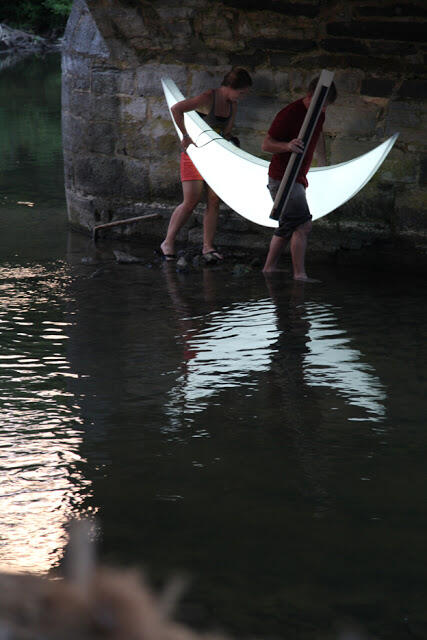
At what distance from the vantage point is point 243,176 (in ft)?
22.7

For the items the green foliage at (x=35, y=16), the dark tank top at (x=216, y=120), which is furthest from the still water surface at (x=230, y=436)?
the green foliage at (x=35, y=16)

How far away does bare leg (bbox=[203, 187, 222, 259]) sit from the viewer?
23.5 feet

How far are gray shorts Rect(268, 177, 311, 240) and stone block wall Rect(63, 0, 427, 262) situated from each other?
927 millimetres

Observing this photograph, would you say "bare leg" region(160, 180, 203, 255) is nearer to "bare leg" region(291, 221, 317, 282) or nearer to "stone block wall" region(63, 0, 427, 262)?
"stone block wall" region(63, 0, 427, 262)

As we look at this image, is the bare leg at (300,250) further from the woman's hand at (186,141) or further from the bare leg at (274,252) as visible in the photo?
the woman's hand at (186,141)

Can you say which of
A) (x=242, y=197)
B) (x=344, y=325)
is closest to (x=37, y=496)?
(x=344, y=325)

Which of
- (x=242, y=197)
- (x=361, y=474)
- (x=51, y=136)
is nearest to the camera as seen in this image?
(x=361, y=474)

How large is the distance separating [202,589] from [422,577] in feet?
2.06

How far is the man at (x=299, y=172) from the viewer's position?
613 cm

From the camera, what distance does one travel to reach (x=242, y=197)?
6.92 m

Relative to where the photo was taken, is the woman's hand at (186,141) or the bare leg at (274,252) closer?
the bare leg at (274,252)

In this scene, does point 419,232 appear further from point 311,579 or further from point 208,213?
point 311,579

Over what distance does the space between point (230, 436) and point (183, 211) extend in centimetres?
372

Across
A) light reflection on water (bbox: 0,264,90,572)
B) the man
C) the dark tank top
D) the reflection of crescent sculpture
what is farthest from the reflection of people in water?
the dark tank top
